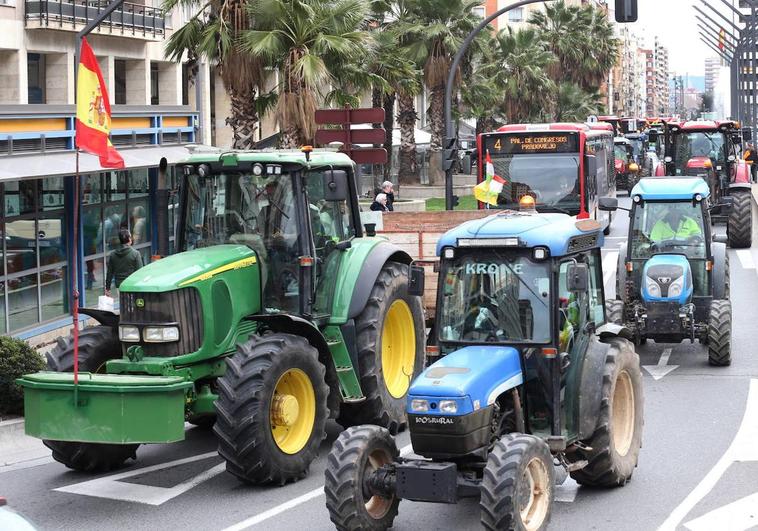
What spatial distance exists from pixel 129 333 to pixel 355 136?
9376mm

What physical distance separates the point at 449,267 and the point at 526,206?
8.30 feet

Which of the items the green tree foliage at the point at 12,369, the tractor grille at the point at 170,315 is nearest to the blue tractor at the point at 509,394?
the tractor grille at the point at 170,315

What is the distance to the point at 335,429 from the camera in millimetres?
12703

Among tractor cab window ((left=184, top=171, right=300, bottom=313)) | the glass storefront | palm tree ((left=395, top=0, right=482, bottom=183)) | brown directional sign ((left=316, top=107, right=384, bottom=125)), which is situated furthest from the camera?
A: palm tree ((left=395, top=0, right=482, bottom=183))

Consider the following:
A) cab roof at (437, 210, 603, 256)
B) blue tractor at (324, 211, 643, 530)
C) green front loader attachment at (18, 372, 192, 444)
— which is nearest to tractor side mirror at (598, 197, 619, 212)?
blue tractor at (324, 211, 643, 530)

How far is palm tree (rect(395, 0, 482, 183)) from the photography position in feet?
150

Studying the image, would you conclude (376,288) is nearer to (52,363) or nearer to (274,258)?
(274,258)

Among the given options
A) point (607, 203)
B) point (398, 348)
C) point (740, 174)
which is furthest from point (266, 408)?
point (740, 174)

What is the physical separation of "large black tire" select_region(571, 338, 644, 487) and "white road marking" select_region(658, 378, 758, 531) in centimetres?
57

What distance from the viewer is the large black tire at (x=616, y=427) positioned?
9.62 m

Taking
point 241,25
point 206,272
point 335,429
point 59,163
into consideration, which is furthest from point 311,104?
point 206,272

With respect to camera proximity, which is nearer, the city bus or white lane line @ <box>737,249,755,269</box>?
the city bus

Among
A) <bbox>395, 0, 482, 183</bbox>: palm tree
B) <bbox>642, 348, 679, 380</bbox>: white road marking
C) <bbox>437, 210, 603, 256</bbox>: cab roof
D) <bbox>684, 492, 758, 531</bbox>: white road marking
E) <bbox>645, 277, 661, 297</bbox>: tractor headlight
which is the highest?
<bbox>395, 0, 482, 183</bbox>: palm tree

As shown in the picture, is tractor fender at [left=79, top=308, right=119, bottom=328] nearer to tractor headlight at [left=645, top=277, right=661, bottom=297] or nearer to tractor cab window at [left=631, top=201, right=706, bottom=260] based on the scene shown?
tractor headlight at [left=645, top=277, right=661, bottom=297]
